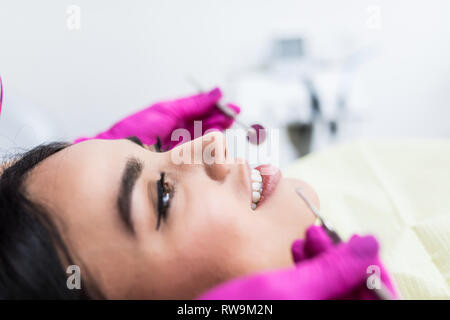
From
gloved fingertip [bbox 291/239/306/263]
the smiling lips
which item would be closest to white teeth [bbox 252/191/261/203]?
the smiling lips

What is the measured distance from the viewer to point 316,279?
1.55ft

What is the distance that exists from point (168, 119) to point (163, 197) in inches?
19.8

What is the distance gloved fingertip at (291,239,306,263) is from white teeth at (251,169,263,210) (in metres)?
0.09

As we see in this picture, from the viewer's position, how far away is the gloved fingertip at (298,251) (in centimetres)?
55

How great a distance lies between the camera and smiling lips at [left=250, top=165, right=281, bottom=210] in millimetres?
626

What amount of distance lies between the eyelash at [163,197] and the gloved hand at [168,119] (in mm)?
433

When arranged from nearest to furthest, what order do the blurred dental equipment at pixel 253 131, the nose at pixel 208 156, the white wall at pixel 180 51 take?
the nose at pixel 208 156, the blurred dental equipment at pixel 253 131, the white wall at pixel 180 51

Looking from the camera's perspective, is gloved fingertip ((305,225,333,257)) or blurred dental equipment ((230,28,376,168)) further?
blurred dental equipment ((230,28,376,168))

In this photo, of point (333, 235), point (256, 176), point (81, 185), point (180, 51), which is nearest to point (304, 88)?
point (180, 51)

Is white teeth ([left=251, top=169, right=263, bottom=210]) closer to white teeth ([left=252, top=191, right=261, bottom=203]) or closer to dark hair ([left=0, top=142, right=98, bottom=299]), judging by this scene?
white teeth ([left=252, top=191, right=261, bottom=203])

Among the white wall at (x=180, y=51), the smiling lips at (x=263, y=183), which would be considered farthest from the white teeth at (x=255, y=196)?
the white wall at (x=180, y=51)

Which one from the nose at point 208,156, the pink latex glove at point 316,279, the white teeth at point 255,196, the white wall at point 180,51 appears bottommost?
the pink latex glove at point 316,279

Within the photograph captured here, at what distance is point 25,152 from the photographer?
73cm

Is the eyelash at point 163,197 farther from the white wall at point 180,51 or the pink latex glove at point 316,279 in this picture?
the white wall at point 180,51
